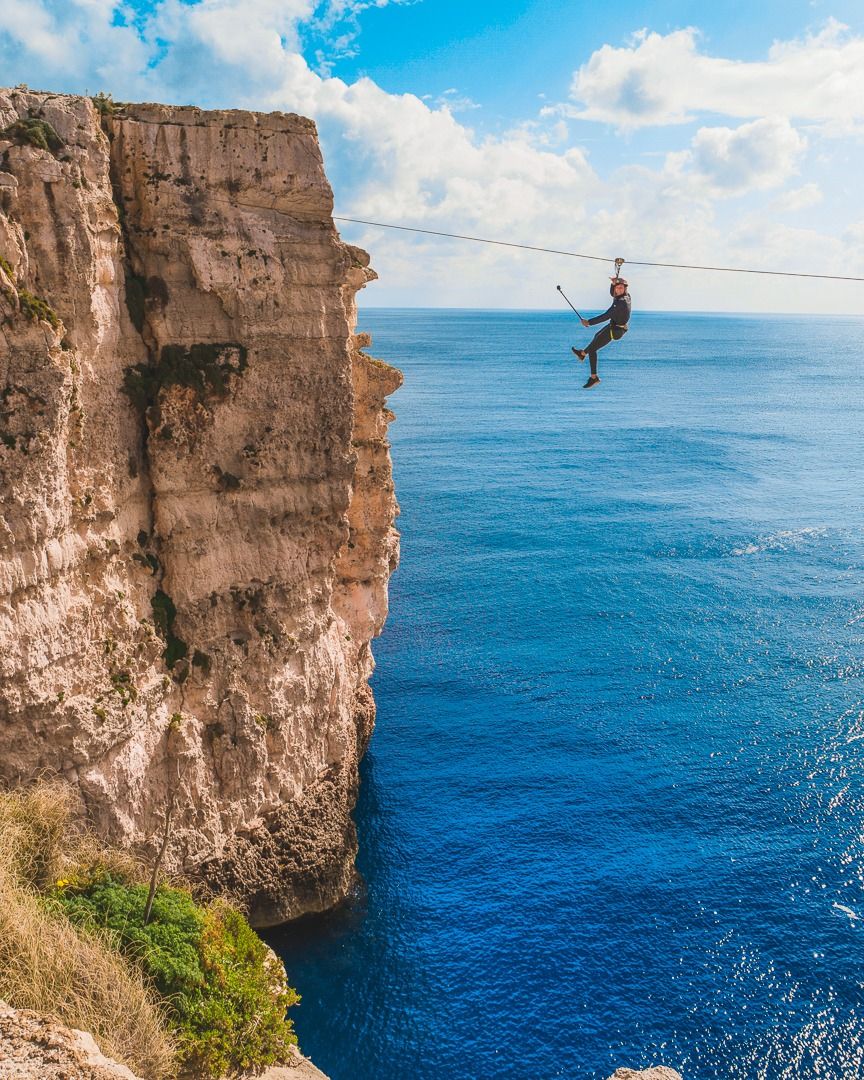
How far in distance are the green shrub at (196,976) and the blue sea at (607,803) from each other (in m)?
4.58

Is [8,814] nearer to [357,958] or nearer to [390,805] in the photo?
[357,958]

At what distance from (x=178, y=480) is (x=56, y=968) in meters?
12.6

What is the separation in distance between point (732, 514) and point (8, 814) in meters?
58.5

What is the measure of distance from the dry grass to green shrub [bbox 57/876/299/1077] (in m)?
0.55

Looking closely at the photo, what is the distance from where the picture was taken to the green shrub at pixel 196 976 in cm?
1912

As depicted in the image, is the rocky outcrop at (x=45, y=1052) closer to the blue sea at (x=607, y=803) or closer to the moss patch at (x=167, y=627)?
the moss patch at (x=167, y=627)

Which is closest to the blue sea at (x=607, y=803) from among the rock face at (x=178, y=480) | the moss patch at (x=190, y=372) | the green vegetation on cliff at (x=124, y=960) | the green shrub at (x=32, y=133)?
the rock face at (x=178, y=480)

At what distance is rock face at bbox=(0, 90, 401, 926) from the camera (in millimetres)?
20188

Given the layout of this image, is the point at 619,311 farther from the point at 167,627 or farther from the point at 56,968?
the point at 56,968

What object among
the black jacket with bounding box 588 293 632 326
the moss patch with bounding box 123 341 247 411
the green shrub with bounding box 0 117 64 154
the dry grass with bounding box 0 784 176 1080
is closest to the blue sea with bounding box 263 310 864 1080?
the dry grass with bounding box 0 784 176 1080

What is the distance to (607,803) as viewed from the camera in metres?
34.4

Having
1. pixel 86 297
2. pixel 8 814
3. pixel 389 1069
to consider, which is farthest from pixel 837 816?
pixel 86 297

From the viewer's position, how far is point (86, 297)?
21.2m

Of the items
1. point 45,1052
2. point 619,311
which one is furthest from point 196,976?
point 619,311
